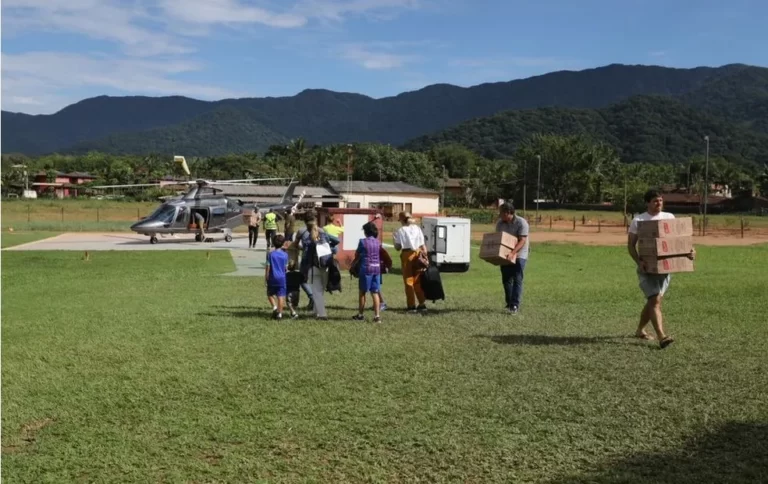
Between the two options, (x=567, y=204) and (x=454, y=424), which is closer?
(x=454, y=424)

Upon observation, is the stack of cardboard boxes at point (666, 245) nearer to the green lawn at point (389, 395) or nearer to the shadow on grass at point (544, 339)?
the green lawn at point (389, 395)

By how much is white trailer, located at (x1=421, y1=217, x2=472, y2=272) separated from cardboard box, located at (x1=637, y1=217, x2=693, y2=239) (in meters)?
9.94

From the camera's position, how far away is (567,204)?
99500mm

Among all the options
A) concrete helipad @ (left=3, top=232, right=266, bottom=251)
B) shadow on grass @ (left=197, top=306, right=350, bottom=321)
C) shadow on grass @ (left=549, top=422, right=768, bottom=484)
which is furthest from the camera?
concrete helipad @ (left=3, top=232, right=266, bottom=251)

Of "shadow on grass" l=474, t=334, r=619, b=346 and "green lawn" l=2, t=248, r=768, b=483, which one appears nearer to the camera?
"green lawn" l=2, t=248, r=768, b=483

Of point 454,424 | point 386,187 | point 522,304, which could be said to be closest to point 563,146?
point 386,187

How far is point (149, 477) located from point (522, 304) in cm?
819

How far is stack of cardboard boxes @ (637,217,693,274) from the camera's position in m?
7.87

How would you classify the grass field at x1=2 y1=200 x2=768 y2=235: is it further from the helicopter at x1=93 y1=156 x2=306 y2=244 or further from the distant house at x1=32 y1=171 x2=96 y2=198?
the distant house at x1=32 y1=171 x2=96 y2=198

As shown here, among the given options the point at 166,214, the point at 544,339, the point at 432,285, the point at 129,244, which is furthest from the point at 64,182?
the point at 544,339

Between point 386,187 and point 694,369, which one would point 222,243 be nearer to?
point 694,369

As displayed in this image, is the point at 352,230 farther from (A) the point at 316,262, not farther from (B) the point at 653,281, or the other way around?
(B) the point at 653,281

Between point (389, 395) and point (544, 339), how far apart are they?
300 cm

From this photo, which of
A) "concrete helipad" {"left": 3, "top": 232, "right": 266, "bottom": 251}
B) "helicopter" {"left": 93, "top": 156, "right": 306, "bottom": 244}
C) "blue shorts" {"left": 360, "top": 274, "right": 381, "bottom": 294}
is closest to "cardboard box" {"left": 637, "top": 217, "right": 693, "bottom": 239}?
"blue shorts" {"left": 360, "top": 274, "right": 381, "bottom": 294}
